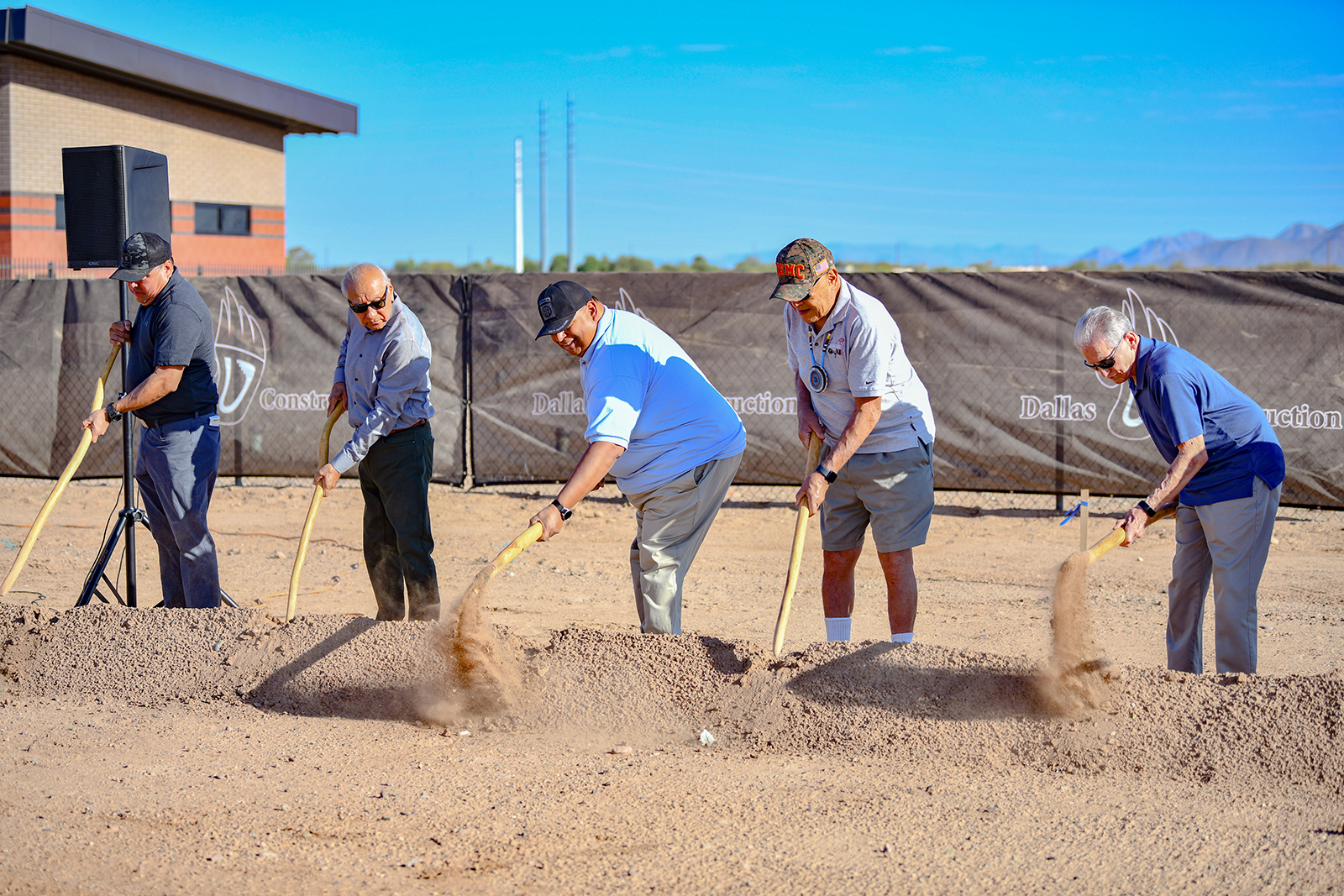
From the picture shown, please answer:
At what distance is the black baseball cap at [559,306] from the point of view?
3912 millimetres

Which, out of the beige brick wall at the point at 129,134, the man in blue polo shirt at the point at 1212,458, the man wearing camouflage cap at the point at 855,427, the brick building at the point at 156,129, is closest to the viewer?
the man in blue polo shirt at the point at 1212,458

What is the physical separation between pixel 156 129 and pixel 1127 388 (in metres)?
22.2

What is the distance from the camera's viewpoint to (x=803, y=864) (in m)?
3.06

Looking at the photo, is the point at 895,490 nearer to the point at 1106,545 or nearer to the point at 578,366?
the point at 1106,545

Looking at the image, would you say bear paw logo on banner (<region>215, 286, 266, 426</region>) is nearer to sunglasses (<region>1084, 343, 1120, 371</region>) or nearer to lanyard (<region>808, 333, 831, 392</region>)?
lanyard (<region>808, 333, 831, 392</region>)

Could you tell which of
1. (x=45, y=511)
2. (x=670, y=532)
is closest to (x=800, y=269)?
(x=670, y=532)

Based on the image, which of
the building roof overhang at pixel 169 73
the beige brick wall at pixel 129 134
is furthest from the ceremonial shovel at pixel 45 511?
the beige brick wall at pixel 129 134

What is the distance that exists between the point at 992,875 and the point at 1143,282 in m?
6.74

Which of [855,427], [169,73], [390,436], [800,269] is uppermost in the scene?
[169,73]

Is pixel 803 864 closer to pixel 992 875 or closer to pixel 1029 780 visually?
pixel 992 875

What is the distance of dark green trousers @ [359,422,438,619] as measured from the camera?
5.16 m

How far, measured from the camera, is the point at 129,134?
75.5 ft

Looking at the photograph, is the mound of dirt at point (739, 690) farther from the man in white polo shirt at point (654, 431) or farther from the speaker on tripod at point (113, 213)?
the speaker on tripod at point (113, 213)

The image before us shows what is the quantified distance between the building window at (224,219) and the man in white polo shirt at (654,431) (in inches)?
933
